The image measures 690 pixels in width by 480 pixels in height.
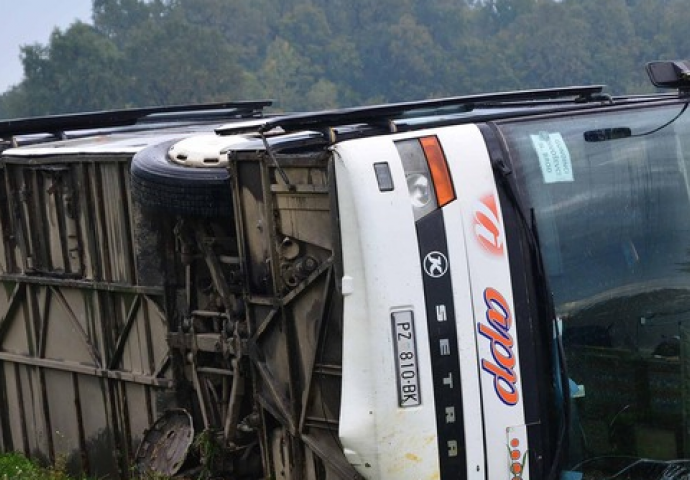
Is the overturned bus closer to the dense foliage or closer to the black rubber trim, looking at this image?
the black rubber trim

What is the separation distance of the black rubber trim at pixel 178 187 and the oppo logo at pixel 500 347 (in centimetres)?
163

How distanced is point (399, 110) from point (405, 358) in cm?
133

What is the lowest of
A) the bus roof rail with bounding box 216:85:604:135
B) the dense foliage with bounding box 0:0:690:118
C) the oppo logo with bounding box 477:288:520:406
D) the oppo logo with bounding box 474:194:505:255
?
the dense foliage with bounding box 0:0:690:118

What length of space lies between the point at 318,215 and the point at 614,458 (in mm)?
1610

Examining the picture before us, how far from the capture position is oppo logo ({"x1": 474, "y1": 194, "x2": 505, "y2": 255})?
6281 mm

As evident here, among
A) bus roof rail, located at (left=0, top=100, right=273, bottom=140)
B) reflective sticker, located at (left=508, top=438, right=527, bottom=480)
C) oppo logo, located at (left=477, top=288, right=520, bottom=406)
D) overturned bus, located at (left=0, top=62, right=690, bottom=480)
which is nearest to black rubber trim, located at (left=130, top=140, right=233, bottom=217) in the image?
overturned bus, located at (left=0, top=62, right=690, bottom=480)

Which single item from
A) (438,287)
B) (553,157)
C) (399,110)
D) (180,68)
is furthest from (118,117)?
(180,68)

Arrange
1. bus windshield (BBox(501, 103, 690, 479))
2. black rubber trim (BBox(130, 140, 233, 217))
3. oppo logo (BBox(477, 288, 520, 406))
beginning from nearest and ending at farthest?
1. oppo logo (BBox(477, 288, 520, 406))
2. bus windshield (BBox(501, 103, 690, 479))
3. black rubber trim (BBox(130, 140, 233, 217))

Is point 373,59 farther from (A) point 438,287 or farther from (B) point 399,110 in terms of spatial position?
(A) point 438,287

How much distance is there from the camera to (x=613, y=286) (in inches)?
257

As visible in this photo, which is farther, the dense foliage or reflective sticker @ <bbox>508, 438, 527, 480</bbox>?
the dense foliage

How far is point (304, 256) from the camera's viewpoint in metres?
6.79

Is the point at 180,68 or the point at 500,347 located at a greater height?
the point at 500,347

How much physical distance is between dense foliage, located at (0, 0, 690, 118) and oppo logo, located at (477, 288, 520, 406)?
65.5m
